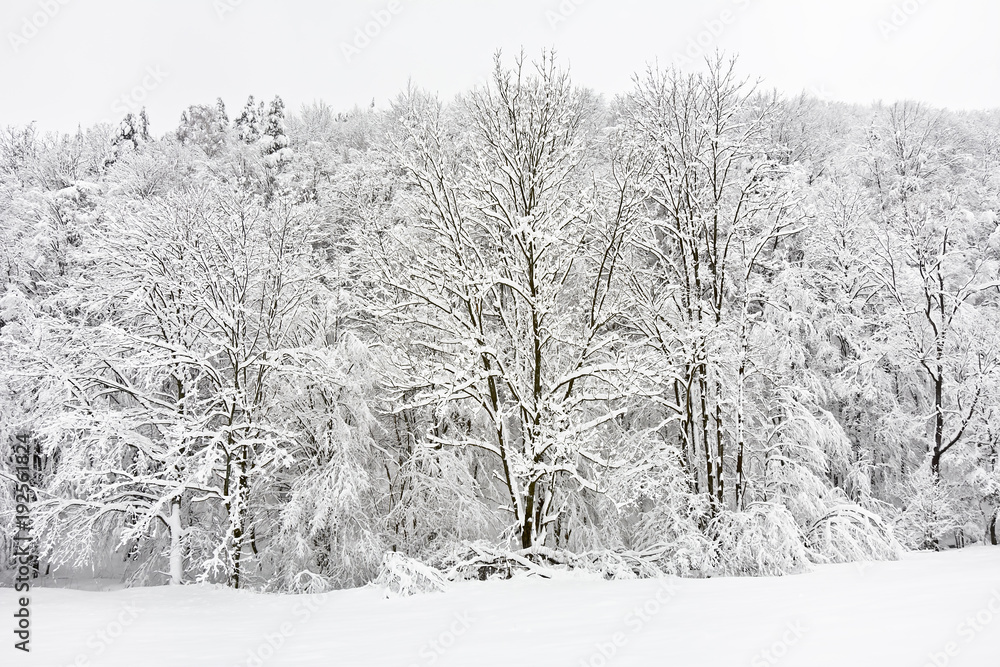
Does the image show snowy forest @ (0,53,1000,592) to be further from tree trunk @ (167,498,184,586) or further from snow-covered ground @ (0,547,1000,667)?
snow-covered ground @ (0,547,1000,667)

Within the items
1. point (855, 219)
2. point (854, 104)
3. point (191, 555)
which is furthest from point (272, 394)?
point (854, 104)

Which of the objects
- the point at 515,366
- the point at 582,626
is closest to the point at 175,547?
the point at 515,366

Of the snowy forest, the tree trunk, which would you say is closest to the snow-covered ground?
the snowy forest

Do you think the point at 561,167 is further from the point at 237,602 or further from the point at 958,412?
the point at 958,412

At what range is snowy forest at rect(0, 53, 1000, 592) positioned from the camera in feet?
35.8

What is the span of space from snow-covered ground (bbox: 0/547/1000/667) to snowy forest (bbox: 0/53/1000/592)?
6.67 feet

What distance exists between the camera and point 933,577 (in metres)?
5.92

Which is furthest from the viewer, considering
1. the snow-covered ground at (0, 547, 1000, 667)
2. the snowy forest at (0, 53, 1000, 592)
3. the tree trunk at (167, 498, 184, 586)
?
the tree trunk at (167, 498, 184, 586)

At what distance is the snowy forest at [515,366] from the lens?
10.9 m

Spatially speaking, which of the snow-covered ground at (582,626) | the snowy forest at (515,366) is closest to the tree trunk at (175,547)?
the snowy forest at (515,366)

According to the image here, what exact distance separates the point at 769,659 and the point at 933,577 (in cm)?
357

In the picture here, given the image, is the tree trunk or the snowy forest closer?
the snowy forest

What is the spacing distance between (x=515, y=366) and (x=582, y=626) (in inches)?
251

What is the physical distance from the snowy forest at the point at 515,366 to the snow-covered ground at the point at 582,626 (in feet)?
6.67
